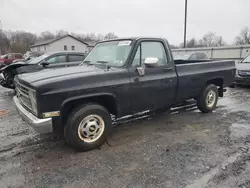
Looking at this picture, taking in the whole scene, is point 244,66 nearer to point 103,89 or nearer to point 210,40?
point 103,89

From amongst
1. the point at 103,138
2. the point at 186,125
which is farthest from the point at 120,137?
the point at 186,125

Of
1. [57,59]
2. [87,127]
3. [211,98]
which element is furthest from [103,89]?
[57,59]

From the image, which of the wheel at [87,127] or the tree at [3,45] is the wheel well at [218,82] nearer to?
the wheel at [87,127]

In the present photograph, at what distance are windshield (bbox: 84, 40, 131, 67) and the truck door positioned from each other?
210mm

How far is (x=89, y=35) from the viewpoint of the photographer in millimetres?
98562

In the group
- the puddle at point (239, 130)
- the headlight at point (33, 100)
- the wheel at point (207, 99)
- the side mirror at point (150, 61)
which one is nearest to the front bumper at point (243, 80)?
the wheel at point (207, 99)

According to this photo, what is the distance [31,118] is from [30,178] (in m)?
0.88

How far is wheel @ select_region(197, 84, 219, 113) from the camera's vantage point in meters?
5.49

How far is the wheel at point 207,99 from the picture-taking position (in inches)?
216

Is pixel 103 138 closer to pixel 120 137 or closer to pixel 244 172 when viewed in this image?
pixel 120 137

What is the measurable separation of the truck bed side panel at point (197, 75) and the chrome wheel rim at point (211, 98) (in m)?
0.42

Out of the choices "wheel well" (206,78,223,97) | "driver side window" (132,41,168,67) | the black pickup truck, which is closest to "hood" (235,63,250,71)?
"wheel well" (206,78,223,97)

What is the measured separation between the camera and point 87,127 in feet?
11.7

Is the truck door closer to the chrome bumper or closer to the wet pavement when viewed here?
the wet pavement
